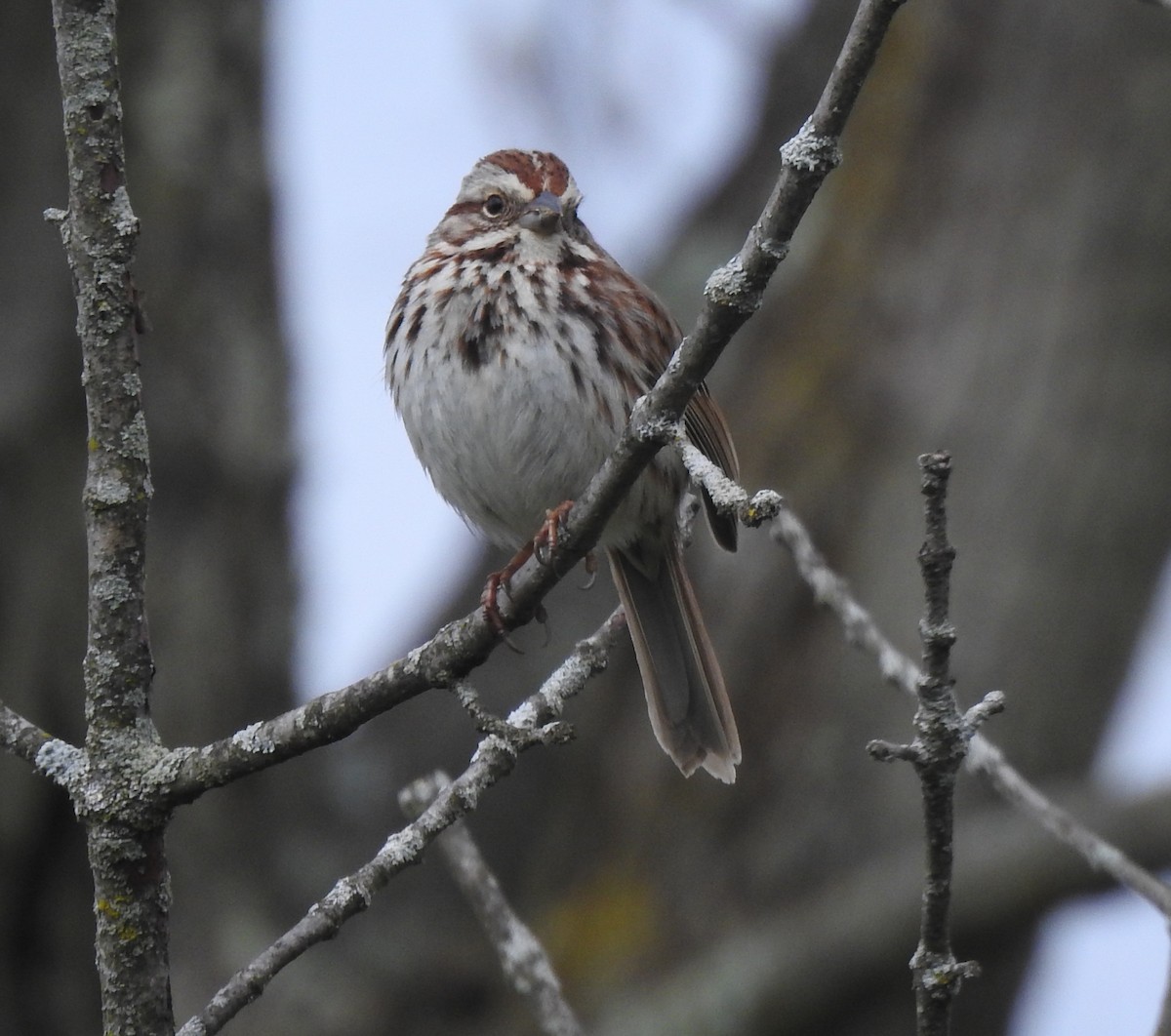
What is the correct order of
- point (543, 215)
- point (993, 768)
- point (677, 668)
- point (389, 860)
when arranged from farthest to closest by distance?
point (677, 668) → point (543, 215) → point (993, 768) → point (389, 860)

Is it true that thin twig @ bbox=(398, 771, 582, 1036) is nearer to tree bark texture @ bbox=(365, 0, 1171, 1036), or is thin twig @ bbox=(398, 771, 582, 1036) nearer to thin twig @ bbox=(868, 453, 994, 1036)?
thin twig @ bbox=(868, 453, 994, 1036)

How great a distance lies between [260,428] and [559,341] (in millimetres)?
2042

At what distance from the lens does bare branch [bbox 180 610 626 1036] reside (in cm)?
230

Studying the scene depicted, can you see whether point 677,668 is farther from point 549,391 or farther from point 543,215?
point 543,215

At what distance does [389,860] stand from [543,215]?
2.06 m

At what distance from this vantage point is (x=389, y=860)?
249 cm

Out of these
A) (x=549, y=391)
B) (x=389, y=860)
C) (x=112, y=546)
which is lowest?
(x=389, y=860)

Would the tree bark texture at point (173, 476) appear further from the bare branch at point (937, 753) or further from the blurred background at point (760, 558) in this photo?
the bare branch at point (937, 753)

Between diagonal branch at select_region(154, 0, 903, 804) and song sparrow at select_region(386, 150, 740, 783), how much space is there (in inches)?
42.4

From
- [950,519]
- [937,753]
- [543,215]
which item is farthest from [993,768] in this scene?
[950,519]

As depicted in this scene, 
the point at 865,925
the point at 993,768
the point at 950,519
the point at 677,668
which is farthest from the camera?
the point at 950,519

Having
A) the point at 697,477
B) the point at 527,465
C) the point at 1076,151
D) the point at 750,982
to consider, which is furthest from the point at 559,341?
the point at 1076,151

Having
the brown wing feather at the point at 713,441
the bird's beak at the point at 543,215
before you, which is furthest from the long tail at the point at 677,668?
the bird's beak at the point at 543,215

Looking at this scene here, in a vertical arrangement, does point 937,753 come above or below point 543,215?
below
